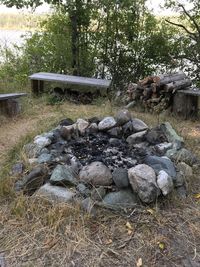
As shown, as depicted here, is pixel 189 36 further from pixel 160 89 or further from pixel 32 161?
pixel 32 161

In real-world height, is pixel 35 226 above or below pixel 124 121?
below

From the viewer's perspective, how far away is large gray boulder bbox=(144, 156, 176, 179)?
2.80 meters

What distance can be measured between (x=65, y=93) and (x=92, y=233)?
3.56m

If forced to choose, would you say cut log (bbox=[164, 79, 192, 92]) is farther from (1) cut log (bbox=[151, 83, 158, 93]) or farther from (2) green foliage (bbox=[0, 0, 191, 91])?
(2) green foliage (bbox=[0, 0, 191, 91])

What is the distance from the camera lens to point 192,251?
7.30 ft

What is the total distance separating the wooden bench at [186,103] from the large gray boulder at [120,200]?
2412 millimetres

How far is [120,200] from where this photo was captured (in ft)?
8.47

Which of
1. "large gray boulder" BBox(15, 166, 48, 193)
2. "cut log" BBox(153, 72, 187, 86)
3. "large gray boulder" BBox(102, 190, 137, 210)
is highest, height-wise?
"cut log" BBox(153, 72, 187, 86)

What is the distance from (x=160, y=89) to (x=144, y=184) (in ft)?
8.43

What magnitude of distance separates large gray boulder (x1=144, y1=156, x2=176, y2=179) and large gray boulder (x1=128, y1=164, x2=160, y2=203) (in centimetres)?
14

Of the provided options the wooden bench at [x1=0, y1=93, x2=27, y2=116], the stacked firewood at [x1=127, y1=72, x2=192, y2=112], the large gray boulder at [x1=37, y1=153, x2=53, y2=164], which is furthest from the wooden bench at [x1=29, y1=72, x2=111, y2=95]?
the large gray boulder at [x1=37, y1=153, x2=53, y2=164]

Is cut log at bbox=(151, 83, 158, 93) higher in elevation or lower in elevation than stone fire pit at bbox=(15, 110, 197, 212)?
higher

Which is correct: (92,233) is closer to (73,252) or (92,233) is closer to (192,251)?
(73,252)

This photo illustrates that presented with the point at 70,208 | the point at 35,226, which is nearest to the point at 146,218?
the point at 70,208
